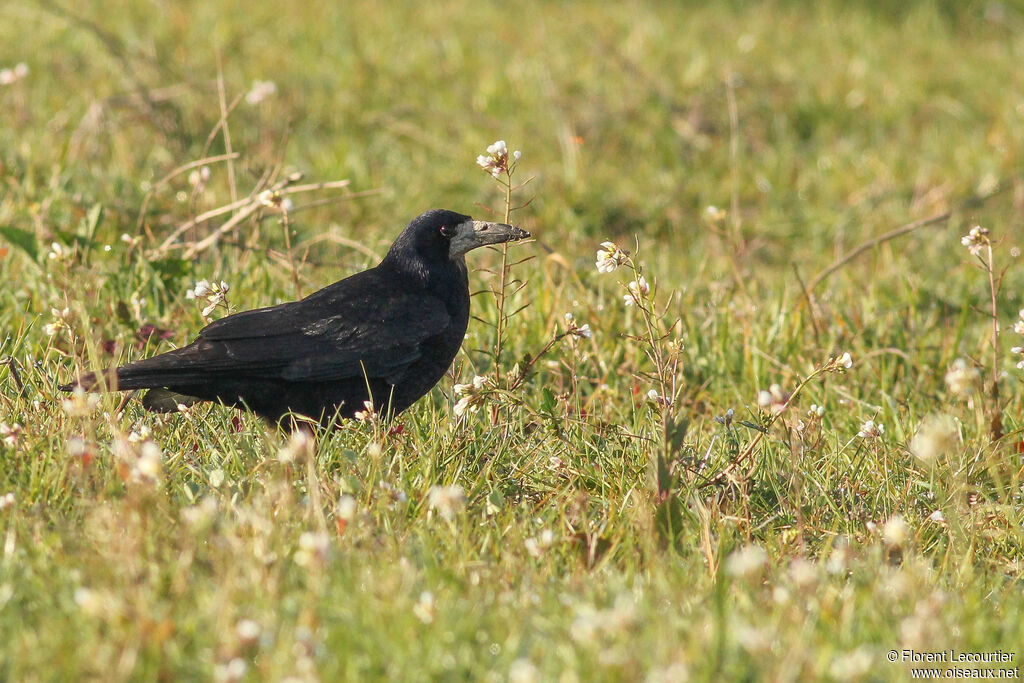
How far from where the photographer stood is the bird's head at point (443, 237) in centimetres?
421

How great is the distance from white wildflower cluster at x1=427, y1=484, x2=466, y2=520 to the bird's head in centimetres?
127

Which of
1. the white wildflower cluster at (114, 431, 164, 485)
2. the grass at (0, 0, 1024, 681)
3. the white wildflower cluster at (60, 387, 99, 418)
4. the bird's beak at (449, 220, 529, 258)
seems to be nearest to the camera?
the grass at (0, 0, 1024, 681)

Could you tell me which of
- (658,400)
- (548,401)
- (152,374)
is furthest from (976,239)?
(152,374)

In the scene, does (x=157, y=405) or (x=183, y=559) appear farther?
(x=157, y=405)

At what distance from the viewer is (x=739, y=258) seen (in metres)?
6.46

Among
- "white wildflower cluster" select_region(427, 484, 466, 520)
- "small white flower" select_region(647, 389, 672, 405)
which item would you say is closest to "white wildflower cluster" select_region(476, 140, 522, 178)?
"small white flower" select_region(647, 389, 672, 405)

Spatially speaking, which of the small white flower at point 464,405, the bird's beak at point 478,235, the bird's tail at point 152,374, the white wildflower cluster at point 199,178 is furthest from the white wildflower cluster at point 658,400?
the white wildflower cluster at point 199,178

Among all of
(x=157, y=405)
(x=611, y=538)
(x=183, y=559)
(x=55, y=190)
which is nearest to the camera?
(x=183, y=559)

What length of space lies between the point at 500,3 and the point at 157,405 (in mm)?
8050

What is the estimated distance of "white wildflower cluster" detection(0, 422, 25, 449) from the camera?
10.3 feet

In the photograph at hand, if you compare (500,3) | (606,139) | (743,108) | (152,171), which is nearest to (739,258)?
(606,139)

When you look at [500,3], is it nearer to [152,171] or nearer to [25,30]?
[25,30]

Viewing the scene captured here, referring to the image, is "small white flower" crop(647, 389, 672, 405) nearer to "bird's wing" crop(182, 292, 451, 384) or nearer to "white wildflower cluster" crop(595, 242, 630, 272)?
"white wildflower cluster" crop(595, 242, 630, 272)

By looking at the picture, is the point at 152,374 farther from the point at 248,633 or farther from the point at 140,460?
the point at 248,633
